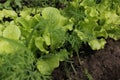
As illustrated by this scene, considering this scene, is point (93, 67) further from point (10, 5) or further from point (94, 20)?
point (10, 5)

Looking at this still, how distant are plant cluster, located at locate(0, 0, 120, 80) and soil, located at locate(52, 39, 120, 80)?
8cm

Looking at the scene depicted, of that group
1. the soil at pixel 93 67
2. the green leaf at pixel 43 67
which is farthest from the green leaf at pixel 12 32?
the soil at pixel 93 67

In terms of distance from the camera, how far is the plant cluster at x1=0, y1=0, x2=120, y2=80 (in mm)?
2094

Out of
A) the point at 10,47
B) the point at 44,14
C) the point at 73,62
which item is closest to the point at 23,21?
the point at 44,14

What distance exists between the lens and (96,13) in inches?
104

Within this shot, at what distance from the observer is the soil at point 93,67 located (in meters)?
2.38

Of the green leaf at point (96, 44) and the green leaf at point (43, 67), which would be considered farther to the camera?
the green leaf at point (96, 44)

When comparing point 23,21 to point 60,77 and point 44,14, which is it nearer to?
point 44,14

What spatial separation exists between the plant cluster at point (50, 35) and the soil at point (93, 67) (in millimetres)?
78

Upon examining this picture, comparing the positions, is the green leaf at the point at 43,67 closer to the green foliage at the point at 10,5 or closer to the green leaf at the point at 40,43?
the green leaf at the point at 40,43

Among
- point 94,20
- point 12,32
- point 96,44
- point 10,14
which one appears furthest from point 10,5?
point 96,44

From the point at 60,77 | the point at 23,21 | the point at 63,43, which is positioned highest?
the point at 23,21

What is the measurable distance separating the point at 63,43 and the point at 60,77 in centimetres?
27

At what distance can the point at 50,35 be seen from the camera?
2359mm
